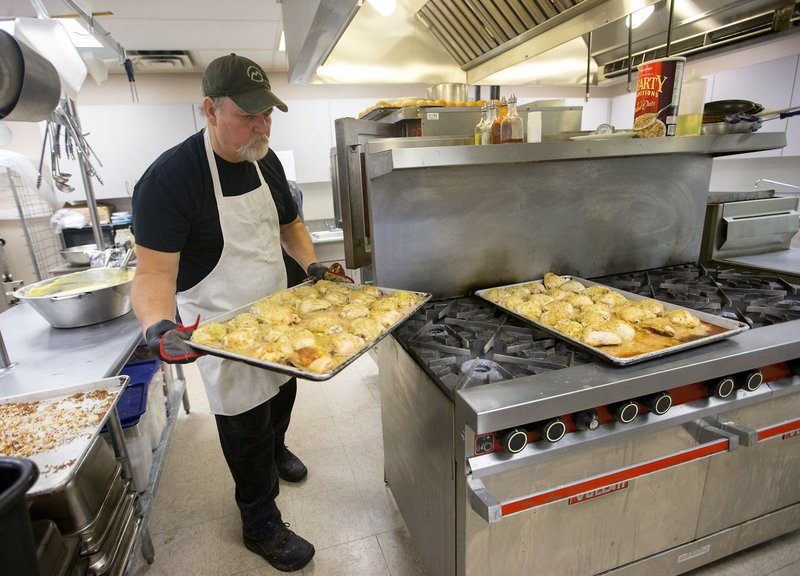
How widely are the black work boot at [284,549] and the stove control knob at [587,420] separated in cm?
121

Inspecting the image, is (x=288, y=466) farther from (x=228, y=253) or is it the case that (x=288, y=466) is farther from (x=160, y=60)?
(x=160, y=60)

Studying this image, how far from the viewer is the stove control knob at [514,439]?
96cm

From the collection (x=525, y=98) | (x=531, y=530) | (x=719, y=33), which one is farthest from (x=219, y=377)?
(x=525, y=98)

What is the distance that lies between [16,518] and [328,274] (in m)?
1.23

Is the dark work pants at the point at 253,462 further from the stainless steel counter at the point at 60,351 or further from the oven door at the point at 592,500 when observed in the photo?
the oven door at the point at 592,500

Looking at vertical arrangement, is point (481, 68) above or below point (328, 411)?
above

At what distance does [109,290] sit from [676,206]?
2517 millimetres

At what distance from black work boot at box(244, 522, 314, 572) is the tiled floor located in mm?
50

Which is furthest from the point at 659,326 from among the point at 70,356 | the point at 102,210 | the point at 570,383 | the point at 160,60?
the point at 102,210

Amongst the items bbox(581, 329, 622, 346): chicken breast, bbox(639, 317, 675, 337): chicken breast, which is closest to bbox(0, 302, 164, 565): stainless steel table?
bbox(581, 329, 622, 346): chicken breast

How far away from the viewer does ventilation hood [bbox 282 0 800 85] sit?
137 cm

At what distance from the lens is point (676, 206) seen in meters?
1.94

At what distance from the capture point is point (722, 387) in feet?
3.66

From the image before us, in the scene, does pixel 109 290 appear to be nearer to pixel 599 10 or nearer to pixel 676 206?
pixel 599 10
